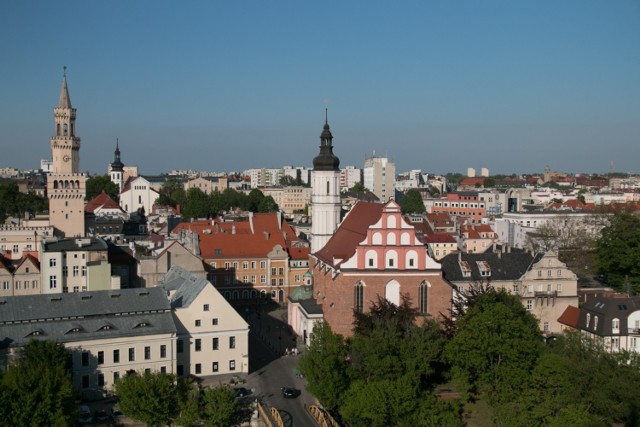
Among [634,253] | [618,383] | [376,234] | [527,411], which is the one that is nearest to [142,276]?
[376,234]

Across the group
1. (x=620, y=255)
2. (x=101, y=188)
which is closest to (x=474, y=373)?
(x=620, y=255)

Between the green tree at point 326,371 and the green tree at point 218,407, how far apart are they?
222 inches

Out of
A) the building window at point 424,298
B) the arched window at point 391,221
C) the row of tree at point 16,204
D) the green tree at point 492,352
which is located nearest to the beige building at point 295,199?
the row of tree at point 16,204

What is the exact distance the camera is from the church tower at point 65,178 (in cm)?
8325

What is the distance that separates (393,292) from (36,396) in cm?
2793

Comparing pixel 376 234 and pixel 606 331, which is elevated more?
pixel 376 234

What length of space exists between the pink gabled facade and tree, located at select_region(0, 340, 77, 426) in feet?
74.2

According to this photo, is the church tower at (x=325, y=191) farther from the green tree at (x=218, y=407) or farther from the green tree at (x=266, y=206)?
the green tree at (x=266, y=206)

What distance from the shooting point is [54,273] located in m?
63.1

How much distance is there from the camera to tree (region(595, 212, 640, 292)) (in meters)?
73.6

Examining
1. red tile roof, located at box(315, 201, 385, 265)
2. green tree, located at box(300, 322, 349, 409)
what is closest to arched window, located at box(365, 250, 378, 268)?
red tile roof, located at box(315, 201, 385, 265)

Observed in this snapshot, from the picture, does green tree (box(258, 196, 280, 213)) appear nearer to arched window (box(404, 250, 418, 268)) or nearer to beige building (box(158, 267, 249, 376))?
arched window (box(404, 250, 418, 268))

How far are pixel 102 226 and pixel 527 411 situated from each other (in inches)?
3047

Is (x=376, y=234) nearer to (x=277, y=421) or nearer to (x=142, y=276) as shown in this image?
(x=277, y=421)
